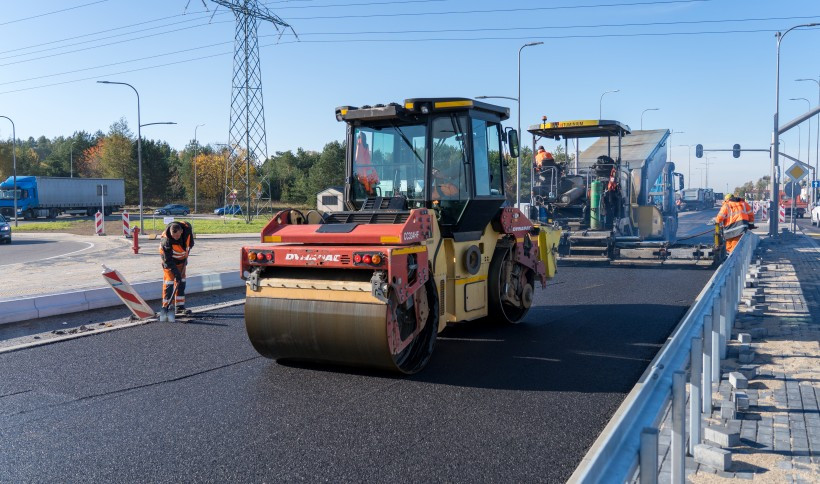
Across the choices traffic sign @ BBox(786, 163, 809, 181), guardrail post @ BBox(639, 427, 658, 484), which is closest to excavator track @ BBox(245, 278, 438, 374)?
guardrail post @ BBox(639, 427, 658, 484)

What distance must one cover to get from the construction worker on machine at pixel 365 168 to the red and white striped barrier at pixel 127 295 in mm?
3645

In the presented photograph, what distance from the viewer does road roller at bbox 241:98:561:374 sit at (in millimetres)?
6082

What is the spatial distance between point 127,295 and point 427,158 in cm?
464

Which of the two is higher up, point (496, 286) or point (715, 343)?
point (496, 286)

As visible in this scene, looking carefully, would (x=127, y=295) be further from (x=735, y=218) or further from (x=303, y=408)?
(x=735, y=218)

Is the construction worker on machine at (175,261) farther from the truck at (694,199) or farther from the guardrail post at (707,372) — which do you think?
the truck at (694,199)

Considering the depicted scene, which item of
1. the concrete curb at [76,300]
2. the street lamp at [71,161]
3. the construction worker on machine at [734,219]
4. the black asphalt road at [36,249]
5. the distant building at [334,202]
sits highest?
the street lamp at [71,161]

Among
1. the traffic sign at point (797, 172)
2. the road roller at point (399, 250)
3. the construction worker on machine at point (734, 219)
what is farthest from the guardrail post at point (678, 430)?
the traffic sign at point (797, 172)

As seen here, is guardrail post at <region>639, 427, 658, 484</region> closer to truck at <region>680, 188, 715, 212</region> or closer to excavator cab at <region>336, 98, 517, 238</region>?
excavator cab at <region>336, 98, 517, 238</region>

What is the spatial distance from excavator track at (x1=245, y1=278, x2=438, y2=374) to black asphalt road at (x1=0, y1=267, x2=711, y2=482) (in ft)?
0.71

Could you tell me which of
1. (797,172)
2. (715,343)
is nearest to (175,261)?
(715,343)

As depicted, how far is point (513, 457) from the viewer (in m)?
4.43

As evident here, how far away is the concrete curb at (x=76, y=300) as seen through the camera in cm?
902

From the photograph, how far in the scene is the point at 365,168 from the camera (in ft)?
25.8
